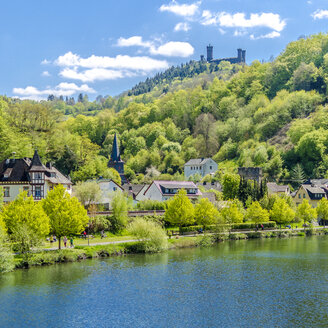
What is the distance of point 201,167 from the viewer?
146m

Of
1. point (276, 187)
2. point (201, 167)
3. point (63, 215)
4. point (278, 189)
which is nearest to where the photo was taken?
point (63, 215)

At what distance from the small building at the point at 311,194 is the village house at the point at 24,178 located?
60136 millimetres

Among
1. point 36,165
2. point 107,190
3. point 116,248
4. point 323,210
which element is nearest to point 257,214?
point 323,210

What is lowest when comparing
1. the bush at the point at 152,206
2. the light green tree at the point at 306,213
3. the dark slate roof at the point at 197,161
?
the light green tree at the point at 306,213

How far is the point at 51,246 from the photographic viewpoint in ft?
194

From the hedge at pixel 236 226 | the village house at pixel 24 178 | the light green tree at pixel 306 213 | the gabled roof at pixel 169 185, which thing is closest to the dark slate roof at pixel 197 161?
the gabled roof at pixel 169 185

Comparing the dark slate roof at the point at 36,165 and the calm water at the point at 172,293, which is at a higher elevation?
the dark slate roof at the point at 36,165

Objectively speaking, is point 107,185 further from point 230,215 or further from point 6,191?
point 230,215

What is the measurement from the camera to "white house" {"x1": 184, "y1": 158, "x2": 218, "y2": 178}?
477ft

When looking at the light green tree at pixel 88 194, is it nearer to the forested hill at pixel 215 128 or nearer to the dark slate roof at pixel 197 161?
the forested hill at pixel 215 128

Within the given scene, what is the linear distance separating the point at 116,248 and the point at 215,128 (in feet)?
368

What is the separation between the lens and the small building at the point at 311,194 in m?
108

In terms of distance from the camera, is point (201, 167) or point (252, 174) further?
point (201, 167)

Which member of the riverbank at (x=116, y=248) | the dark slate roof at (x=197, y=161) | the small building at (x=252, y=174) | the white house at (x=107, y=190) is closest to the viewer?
the riverbank at (x=116, y=248)
